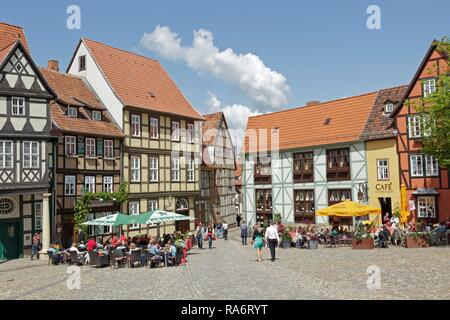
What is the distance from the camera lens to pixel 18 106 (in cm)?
2358

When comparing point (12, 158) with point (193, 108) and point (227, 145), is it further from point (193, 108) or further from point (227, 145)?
point (227, 145)

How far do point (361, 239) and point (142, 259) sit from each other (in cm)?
1063

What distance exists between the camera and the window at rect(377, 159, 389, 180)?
3165 centimetres

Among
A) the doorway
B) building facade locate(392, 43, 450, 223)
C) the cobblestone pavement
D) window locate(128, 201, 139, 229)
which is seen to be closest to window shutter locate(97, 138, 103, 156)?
Answer: window locate(128, 201, 139, 229)

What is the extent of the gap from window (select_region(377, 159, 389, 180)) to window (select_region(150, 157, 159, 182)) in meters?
15.5

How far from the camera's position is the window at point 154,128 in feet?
108

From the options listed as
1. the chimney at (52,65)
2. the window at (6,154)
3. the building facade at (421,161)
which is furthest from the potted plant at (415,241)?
the chimney at (52,65)

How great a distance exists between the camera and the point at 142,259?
19.4 metres

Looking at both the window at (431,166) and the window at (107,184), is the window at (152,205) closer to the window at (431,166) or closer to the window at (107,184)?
the window at (107,184)

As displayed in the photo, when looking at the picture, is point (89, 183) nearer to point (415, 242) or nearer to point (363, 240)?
point (363, 240)

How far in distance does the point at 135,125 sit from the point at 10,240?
11168 millimetres

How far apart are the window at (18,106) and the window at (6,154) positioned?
161cm

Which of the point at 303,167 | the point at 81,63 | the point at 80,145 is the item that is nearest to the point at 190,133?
the point at 303,167

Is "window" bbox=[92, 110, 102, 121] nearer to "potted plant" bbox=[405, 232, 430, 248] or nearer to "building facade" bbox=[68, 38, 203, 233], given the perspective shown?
"building facade" bbox=[68, 38, 203, 233]
